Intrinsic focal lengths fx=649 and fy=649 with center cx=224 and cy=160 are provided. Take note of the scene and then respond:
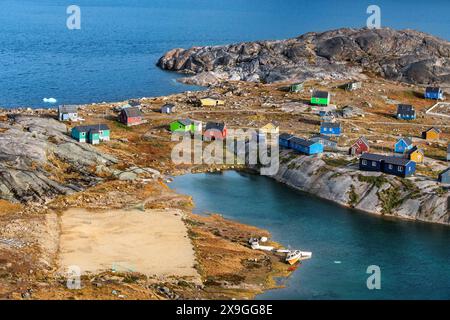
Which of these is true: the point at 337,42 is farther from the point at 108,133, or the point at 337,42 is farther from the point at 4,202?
the point at 4,202

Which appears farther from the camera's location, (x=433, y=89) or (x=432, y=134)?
(x=433, y=89)

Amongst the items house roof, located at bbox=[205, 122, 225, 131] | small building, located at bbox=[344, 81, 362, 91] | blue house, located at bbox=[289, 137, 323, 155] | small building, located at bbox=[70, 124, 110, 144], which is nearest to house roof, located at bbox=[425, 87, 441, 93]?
small building, located at bbox=[344, 81, 362, 91]

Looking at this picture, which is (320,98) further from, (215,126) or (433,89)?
(215,126)

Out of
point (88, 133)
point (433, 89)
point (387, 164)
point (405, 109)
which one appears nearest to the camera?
point (387, 164)

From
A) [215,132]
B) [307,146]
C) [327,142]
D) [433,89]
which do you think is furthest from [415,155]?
[433,89]

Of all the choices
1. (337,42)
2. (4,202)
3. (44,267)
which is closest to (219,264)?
(44,267)

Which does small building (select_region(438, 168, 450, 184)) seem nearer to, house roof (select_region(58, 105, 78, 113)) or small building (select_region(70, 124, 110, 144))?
small building (select_region(70, 124, 110, 144))

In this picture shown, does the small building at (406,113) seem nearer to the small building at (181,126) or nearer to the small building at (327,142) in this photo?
the small building at (327,142)
